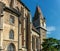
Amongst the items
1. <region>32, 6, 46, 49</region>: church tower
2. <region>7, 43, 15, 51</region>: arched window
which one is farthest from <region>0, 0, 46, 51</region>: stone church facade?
<region>32, 6, 46, 49</region>: church tower

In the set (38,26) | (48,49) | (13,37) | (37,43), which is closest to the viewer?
(13,37)

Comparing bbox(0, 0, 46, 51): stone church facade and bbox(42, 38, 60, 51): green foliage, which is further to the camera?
bbox(42, 38, 60, 51): green foliage

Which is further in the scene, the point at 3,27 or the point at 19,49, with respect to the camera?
the point at 19,49

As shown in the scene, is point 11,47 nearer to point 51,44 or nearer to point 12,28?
point 12,28

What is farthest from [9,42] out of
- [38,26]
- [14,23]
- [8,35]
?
[38,26]

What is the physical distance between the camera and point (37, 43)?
74000 mm

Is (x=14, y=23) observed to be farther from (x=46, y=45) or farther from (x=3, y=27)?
(x=46, y=45)

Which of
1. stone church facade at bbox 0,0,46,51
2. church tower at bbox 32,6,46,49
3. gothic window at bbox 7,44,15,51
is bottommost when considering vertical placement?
gothic window at bbox 7,44,15,51

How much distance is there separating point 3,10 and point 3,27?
11.3 ft

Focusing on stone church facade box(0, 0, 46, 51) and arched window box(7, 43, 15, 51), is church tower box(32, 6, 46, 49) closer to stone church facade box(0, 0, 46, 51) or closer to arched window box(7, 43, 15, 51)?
stone church facade box(0, 0, 46, 51)

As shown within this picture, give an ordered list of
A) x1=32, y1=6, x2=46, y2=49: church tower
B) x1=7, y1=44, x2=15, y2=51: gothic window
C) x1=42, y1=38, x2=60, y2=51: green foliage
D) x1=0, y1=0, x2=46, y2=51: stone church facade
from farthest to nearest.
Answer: x1=32, y1=6, x2=46, y2=49: church tower < x1=42, y1=38, x2=60, y2=51: green foliage < x1=7, y1=44, x2=15, y2=51: gothic window < x1=0, y1=0, x2=46, y2=51: stone church facade

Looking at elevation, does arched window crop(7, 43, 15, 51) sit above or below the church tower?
below

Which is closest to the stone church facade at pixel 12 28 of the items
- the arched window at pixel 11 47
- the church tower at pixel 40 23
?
the arched window at pixel 11 47

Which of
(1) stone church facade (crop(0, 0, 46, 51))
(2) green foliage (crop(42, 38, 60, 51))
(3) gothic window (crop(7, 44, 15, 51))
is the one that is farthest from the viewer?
(2) green foliage (crop(42, 38, 60, 51))
